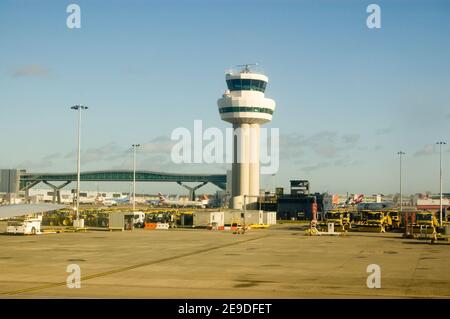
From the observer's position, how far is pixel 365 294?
2739 centimetres

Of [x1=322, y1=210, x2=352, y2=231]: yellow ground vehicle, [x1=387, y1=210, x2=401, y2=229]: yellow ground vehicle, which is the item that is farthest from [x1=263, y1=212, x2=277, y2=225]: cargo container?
[x1=387, y1=210, x2=401, y2=229]: yellow ground vehicle

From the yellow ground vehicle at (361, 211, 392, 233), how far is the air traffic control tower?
5512 cm

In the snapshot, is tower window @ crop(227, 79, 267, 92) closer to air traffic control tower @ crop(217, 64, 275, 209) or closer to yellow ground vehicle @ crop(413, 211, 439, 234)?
air traffic control tower @ crop(217, 64, 275, 209)

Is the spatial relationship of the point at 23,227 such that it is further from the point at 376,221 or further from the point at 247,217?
the point at 376,221

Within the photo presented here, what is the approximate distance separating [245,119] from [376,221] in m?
63.9

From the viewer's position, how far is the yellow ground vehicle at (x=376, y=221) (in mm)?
86500

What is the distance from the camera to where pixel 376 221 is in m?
87.0

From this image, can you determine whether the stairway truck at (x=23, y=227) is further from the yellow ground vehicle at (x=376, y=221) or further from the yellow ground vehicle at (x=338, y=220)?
the yellow ground vehicle at (x=376, y=221)

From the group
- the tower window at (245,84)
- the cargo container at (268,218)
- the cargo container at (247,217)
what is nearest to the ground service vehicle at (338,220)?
the cargo container at (247,217)
